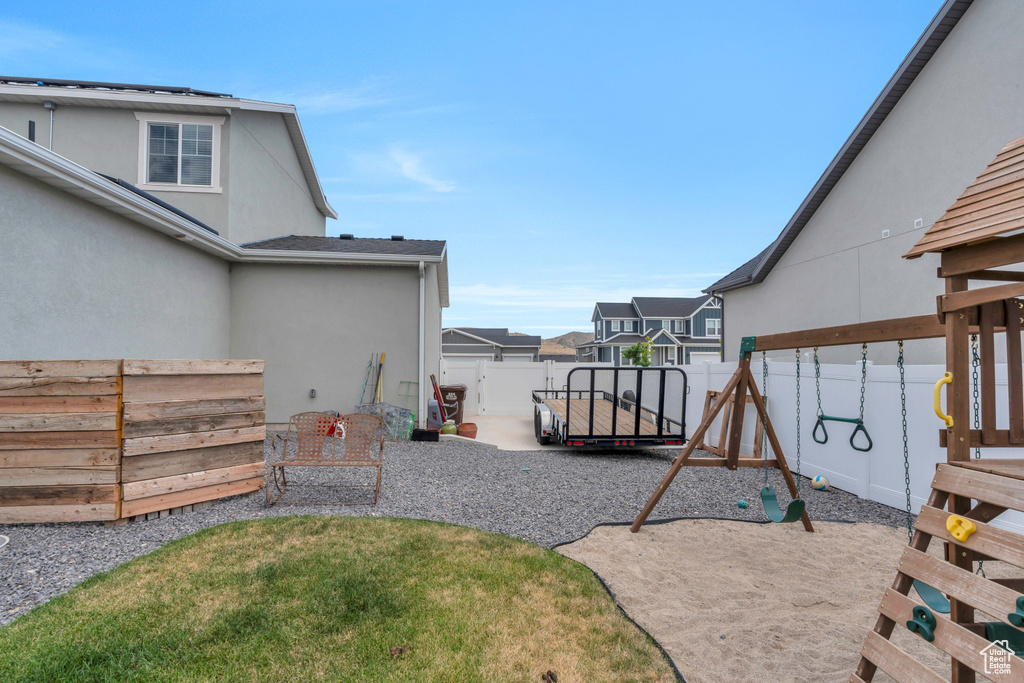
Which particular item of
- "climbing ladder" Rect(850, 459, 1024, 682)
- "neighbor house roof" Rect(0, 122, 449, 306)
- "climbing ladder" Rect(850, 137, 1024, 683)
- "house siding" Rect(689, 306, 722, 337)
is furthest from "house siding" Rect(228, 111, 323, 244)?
"house siding" Rect(689, 306, 722, 337)

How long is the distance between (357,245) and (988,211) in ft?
35.2

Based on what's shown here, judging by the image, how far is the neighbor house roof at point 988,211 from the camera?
232cm

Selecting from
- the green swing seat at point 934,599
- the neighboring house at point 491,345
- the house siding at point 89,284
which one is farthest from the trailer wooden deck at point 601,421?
the neighboring house at point 491,345

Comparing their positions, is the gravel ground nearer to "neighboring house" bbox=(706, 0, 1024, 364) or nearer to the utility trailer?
the utility trailer

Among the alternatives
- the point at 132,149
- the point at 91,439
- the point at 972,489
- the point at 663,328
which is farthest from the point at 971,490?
the point at 663,328

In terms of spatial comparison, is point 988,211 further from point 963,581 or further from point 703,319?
point 703,319

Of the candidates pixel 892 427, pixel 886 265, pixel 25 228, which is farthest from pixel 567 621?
pixel 886 265

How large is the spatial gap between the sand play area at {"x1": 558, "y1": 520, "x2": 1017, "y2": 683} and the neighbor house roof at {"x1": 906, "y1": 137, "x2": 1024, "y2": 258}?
244cm

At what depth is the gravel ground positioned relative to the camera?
387 cm

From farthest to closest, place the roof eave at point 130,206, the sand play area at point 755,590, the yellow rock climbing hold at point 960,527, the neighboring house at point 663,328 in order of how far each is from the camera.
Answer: the neighboring house at point 663,328
the roof eave at point 130,206
the sand play area at point 755,590
the yellow rock climbing hold at point 960,527

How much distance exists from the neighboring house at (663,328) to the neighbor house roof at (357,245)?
86.3 ft

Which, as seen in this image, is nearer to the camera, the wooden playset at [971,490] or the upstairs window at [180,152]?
the wooden playset at [971,490]

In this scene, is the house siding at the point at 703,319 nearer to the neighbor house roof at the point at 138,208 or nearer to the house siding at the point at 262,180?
the neighbor house roof at the point at 138,208

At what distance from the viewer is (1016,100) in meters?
7.52
